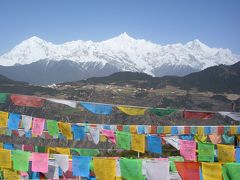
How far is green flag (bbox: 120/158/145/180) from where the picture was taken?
10344 mm

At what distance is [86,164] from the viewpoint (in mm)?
11430

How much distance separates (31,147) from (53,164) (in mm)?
5242

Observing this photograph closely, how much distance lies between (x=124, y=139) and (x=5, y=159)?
456 centimetres

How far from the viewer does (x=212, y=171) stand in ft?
33.6

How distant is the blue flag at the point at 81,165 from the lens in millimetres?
11422

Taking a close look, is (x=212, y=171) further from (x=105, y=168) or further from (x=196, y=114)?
(x=196, y=114)

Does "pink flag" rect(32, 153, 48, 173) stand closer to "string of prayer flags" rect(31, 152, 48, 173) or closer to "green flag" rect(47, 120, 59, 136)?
"string of prayer flags" rect(31, 152, 48, 173)

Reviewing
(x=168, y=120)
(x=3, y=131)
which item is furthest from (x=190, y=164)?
(x=168, y=120)

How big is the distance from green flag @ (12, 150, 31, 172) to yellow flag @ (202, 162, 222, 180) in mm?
5073

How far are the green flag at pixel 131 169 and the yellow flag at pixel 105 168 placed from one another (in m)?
0.24

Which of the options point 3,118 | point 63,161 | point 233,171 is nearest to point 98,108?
point 3,118

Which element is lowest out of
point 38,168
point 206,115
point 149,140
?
point 38,168

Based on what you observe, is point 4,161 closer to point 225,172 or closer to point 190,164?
point 190,164

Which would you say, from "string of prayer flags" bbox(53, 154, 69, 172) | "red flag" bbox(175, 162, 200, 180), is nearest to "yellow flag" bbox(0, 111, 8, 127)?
"string of prayer flags" bbox(53, 154, 69, 172)
